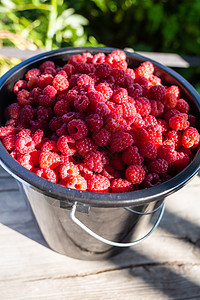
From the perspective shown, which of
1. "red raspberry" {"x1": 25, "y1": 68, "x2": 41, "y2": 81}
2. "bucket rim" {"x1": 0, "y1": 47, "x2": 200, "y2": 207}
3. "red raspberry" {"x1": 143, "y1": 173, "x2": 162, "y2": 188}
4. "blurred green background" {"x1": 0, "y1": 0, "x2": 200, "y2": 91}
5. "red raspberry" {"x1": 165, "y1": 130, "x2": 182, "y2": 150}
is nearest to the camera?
"bucket rim" {"x1": 0, "y1": 47, "x2": 200, "y2": 207}

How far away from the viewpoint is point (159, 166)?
0.75 metres

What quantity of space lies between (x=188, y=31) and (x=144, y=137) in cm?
162

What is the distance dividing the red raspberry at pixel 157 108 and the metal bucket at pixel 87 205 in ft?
0.42

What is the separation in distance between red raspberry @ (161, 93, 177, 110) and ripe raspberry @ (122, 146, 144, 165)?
0.77 ft

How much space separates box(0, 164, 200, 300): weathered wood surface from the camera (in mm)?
921

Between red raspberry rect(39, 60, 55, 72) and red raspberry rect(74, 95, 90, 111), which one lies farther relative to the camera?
red raspberry rect(39, 60, 55, 72)

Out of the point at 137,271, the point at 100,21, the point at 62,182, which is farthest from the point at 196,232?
the point at 100,21

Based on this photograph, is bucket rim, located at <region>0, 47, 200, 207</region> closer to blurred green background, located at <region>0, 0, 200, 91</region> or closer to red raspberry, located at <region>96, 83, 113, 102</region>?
red raspberry, located at <region>96, 83, 113, 102</region>

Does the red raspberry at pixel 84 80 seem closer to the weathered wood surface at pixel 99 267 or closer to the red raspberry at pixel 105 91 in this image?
the red raspberry at pixel 105 91

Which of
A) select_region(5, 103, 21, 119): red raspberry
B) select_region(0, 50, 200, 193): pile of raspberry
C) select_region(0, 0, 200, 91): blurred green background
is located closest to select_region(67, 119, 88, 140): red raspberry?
select_region(0, 50, 200, 193): pile of raspberry

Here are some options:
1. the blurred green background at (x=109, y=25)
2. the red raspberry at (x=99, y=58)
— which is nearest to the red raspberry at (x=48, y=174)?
the red raspberry at (x=99, y=58)

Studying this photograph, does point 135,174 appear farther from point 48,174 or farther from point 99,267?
point 99,267

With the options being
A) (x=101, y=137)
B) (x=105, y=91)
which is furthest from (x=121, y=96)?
(x=101, y=137)

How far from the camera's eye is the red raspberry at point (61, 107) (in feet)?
2.66
